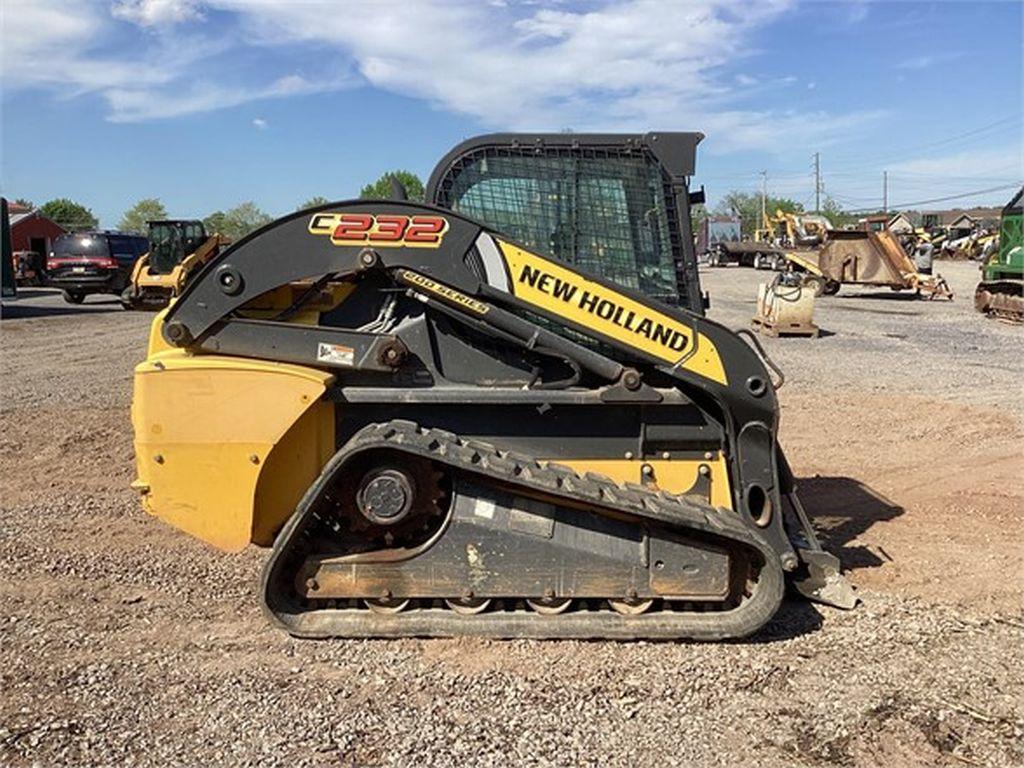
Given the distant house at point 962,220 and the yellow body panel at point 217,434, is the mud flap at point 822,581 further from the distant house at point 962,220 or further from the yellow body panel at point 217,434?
the distant house at point 962,220

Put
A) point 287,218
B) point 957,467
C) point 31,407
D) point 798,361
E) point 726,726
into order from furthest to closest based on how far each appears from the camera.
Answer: point 798,361
point 31,407
point 957,467
point 287,218
point 726,726

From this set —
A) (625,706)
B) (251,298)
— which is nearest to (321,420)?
(251,298)

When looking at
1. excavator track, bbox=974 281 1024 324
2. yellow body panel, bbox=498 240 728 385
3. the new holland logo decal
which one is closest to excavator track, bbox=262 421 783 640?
yellow body panel, bbox=498 240 728 385

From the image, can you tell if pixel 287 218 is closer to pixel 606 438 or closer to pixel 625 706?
pixel 606 438

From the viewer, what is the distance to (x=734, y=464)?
13.6ft

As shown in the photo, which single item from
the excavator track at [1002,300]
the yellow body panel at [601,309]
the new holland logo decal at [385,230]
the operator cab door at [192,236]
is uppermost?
the operator cab door at [192,236]

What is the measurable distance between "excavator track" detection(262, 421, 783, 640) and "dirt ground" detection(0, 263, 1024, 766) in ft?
0.28

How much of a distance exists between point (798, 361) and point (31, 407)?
9.86m

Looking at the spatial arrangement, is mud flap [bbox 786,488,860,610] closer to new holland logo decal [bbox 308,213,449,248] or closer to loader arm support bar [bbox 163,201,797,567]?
loader arm support bar [bbox 163,201,797,567]

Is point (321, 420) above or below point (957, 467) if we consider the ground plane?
above

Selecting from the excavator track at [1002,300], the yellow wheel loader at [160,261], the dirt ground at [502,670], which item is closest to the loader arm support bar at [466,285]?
the dirt ground at [502,670]

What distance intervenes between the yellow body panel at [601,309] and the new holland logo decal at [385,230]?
12.3 inches

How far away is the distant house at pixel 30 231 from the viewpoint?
46562 millimetres

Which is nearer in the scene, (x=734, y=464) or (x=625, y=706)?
(x=625, y=706)
